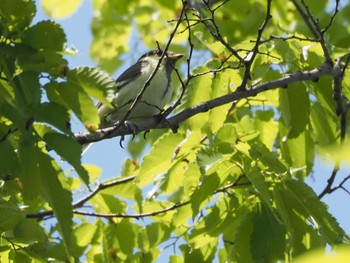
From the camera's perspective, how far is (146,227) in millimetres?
3842

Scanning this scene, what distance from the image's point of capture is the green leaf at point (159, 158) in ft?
11.4

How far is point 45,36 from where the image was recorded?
233 centimetres

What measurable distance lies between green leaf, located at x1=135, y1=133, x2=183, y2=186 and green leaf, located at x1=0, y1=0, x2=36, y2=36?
127cm

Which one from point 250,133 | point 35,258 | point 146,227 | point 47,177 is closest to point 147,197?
point 146,227

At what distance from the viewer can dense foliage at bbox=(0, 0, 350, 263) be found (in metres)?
2.33

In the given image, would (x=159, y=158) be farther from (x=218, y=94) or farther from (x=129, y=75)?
(x=129, y=75)

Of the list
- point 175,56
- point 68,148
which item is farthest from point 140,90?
point 68,148

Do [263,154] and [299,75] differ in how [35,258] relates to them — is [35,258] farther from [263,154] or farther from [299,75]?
[299,75]

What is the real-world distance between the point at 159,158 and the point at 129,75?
51.6 inches

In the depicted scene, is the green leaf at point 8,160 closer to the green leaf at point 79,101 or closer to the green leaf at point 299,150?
the green leaf at point 79,101

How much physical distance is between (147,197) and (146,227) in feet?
0.55

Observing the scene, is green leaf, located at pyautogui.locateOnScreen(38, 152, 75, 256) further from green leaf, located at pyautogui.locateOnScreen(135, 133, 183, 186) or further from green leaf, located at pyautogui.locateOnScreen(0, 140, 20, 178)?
green leaf, located at pyautogui.locateOnScreen(135, 133, 183, 186)

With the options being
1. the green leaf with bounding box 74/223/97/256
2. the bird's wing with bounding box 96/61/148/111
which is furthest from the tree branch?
the bird's wing with bounding box 96/61/148/111

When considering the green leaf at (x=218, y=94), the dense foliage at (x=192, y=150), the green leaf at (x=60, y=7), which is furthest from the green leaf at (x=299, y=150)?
the green leaf at (x=60, y=7)
